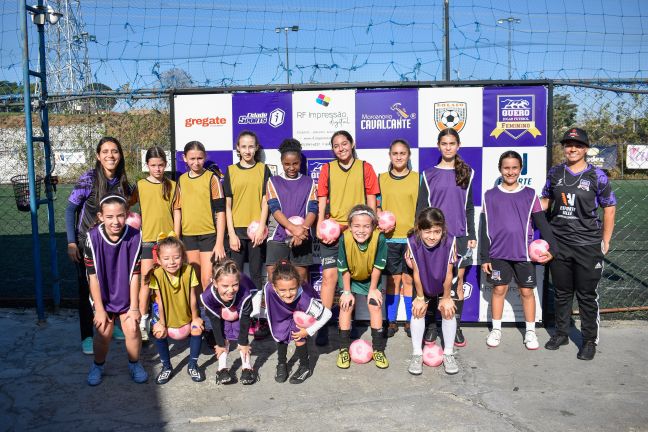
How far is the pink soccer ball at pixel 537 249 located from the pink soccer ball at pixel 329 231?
1731 mm

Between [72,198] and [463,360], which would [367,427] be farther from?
[72,198]

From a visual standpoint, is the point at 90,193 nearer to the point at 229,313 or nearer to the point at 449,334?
the point at 229,313

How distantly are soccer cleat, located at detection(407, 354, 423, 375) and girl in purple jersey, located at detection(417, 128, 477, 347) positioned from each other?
1.76 ft

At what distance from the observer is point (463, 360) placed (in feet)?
15.8

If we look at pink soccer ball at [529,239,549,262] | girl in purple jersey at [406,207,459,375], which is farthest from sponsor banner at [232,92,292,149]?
pink soccer ball at [529,239,549,262]

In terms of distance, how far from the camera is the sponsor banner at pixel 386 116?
5676 millimetres

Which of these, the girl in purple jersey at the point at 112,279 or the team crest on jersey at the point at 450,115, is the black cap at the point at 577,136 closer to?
the team crest on jersey at the point at 450,115

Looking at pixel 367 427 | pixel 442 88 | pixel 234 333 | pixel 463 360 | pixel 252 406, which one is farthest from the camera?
pixel 442 88

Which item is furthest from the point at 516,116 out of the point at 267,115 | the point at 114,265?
the point at 114,265

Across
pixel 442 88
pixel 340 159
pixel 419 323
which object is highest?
pixel 442 88

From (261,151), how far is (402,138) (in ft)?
4.79

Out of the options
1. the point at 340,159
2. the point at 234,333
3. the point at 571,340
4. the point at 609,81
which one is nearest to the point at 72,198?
the point at 234,333

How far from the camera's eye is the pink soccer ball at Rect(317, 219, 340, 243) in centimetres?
485

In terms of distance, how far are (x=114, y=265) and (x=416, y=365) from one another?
2.53 meters
